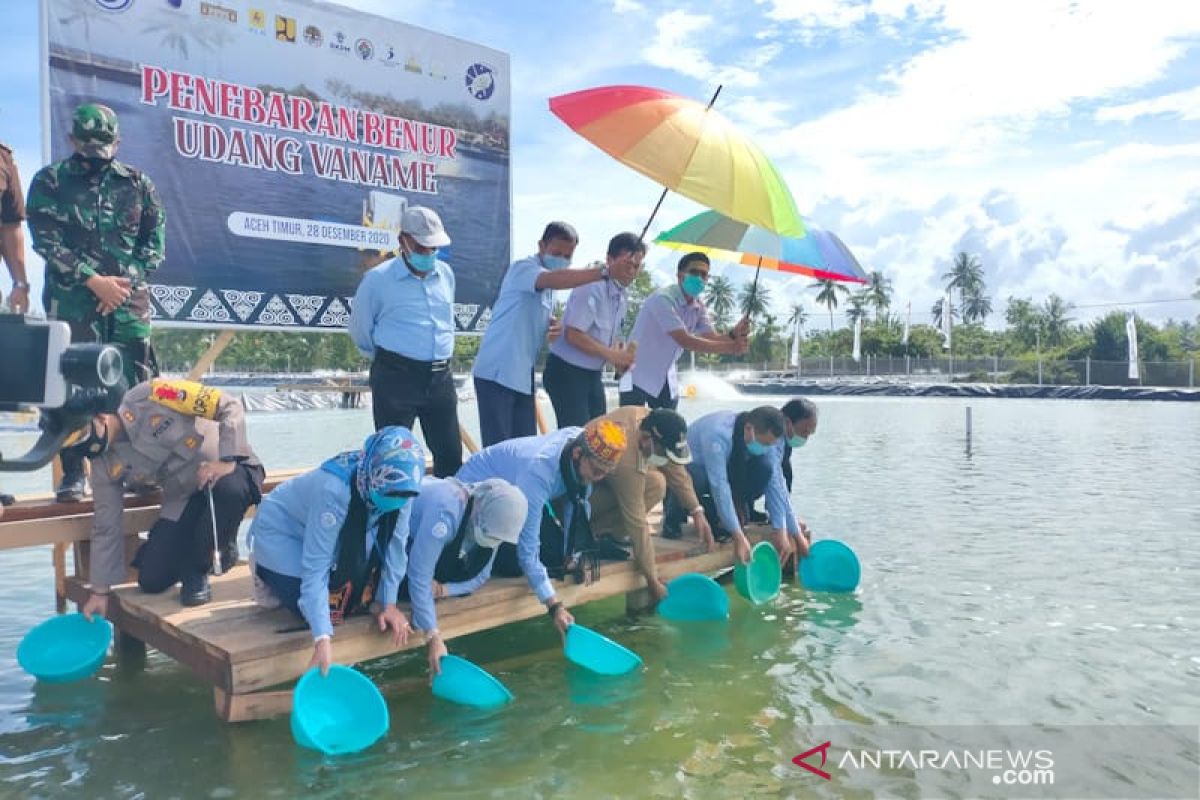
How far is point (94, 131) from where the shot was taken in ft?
14.8

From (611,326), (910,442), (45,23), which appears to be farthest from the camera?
(910,442)

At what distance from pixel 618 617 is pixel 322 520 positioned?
2.85 m

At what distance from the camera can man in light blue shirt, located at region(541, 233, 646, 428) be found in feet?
19.5

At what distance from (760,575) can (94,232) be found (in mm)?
4624

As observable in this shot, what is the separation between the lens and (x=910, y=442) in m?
19.8

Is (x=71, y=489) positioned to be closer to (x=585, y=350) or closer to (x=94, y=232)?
(x=94, y=232)

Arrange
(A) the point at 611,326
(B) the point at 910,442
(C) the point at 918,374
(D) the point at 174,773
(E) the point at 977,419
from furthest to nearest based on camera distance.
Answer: (C) the point at 918,374 < (E) the point at 977,419 < (B) the point at 910,442 < (A) the point at 611,326 < (D) the point at 174,773

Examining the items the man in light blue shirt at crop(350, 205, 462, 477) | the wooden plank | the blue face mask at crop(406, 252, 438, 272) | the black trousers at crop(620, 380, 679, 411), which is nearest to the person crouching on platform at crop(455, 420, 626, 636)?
the man in light blue shirt at crop(350, 205, 462, 477)

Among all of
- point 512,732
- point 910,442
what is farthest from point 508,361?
A: point 910,442

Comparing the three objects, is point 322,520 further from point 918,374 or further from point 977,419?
point 918,374

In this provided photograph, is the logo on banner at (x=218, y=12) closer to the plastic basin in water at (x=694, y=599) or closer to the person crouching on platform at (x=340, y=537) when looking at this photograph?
the person crouching on platform at (x=340, y=537)

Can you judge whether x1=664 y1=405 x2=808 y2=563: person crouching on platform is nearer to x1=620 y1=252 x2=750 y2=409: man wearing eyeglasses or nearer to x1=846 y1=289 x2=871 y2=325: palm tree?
x1=620 y1=252 x2=750 y2=409: man wearing eyeglasses

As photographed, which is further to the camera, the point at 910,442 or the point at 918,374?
the point at 918,374

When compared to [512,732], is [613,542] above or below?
above
